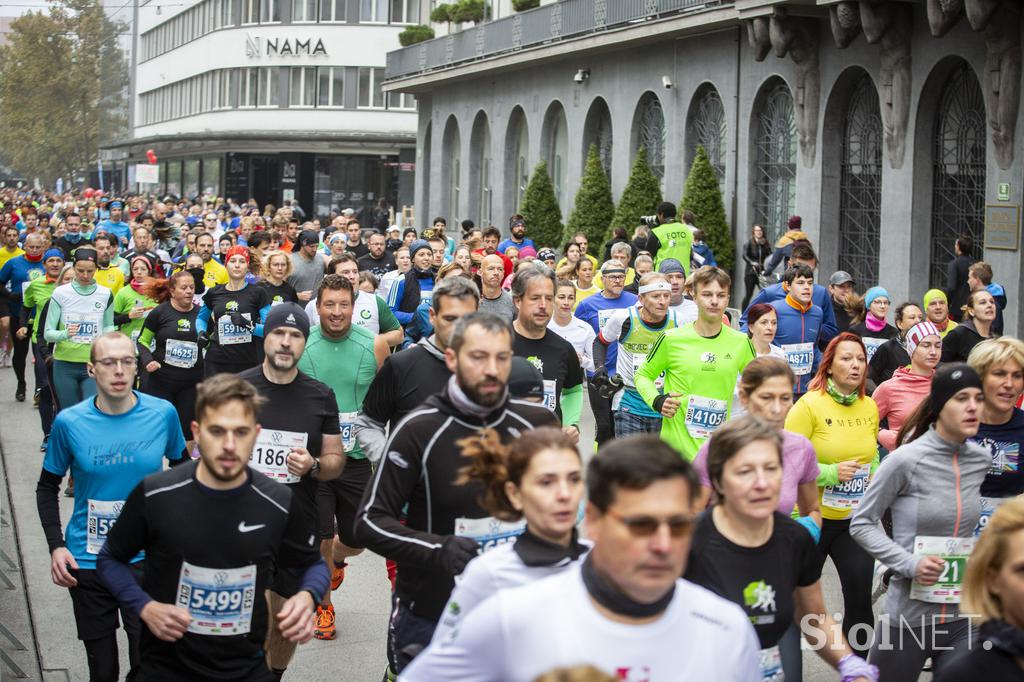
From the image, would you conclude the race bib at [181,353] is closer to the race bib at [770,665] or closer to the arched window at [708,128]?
the race bib at [770,665]

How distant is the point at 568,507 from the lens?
13.9 ft

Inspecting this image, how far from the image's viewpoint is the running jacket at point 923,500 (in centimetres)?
632

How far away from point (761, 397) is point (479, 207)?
37839 mm

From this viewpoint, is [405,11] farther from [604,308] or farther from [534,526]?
[534,526]

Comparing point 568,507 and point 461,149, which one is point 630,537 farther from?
point 461,149

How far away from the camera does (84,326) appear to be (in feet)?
42.7

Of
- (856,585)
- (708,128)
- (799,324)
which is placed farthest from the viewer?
(708,128)

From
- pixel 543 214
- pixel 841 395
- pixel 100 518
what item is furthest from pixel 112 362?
pixel 543 214

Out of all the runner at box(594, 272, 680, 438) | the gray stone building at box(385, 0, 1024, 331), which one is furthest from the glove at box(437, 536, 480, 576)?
the gray stone building at box(385, 0, 1024, 331)

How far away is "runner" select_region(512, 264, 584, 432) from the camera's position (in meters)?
8.58

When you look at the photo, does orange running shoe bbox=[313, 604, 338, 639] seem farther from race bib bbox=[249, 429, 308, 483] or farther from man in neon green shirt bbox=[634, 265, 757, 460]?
man in neon green shirt bbox=[634, 265, 757, 460]

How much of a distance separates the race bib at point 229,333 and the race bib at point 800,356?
163 inches

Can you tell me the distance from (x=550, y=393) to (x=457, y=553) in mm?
3534

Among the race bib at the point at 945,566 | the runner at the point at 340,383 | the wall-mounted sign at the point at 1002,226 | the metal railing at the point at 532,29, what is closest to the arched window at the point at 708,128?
the metal railing at the point at 532,29
